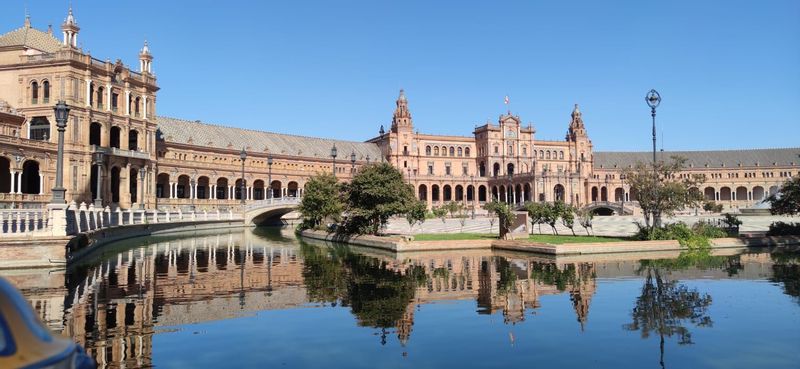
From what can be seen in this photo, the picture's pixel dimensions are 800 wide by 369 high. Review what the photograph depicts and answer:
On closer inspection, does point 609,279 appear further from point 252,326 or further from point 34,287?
point 34,287

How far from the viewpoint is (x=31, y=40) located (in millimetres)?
54688

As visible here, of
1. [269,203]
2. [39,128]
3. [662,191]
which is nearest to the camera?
[662,191]

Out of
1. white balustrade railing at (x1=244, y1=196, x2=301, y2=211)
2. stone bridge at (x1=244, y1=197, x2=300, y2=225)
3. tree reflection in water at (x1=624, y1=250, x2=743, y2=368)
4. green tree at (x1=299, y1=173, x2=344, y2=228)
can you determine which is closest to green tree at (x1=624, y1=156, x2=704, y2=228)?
tree reflection in water at (x1=624, y1=250, x2=743, y2=368)

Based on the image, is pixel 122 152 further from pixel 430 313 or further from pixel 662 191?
pixel 430 313

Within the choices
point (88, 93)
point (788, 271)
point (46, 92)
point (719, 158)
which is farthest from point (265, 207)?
point (719, 158)

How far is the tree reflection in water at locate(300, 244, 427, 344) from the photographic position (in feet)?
41.5

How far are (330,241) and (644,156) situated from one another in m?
100

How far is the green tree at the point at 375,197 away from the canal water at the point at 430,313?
38.7ft

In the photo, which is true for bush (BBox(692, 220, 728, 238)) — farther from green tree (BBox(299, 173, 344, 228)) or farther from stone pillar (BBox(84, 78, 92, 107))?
stone pillar (BBox(84, 78, 92, 107))

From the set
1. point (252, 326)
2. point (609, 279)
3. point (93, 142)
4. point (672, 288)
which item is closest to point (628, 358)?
point (252, 326)

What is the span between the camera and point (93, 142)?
54.8 meters

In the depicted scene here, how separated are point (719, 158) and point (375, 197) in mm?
107220

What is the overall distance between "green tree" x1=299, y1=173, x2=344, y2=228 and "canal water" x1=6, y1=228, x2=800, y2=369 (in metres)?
18.6

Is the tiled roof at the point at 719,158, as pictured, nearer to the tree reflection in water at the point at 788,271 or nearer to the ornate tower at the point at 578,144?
the ornate tower at the point at 578,144
